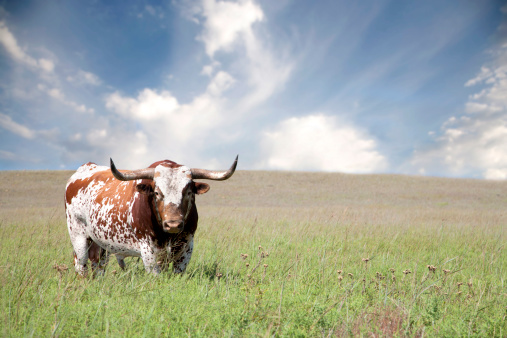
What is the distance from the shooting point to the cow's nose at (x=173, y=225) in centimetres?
362

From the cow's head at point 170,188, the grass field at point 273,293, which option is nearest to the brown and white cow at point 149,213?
the cow's head at point 170,188

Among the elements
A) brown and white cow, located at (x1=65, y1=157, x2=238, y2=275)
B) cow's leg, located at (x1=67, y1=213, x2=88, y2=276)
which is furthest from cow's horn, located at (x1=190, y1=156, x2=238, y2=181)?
cow's leg, located at (x1=67, y1=213, x2=88, y2=276)

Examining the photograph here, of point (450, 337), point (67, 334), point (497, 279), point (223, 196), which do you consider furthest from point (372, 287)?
point (223, 196)

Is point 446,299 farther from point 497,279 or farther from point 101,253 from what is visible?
point 101,253

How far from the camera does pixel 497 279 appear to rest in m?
5.03

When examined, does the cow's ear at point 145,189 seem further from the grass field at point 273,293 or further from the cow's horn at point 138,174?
the grass field at point 273,293

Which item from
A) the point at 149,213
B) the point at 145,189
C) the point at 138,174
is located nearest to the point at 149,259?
the point at 149,213

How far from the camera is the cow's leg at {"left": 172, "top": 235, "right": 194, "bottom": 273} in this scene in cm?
422

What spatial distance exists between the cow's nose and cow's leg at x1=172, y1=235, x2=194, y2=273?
666 mm

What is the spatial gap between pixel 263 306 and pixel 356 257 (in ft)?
11.6

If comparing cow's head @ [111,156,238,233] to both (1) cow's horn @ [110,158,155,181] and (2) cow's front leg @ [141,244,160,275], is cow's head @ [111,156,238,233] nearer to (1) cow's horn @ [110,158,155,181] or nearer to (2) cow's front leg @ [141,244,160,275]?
(1) cow's horn @ [110,158,155,181]

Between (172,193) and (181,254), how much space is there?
1011 mm

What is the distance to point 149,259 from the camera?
4094 millimetres

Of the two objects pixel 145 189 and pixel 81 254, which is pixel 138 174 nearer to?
pixel 145 189
